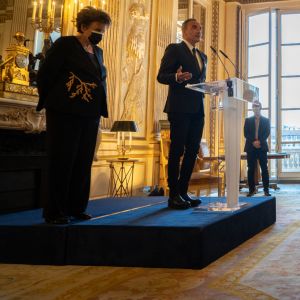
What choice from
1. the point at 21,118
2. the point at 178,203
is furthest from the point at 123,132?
the point at 178,203

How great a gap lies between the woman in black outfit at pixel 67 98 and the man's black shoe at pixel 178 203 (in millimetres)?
827

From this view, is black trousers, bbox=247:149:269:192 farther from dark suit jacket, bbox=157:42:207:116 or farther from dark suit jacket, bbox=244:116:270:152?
dark suit jacket, bbox=157:42:207:116

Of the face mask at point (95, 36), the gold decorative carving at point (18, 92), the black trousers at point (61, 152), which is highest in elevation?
the face mask at point (95, 36)

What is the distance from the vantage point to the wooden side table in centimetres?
535

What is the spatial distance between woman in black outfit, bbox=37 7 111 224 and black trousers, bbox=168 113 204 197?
25.5 inches

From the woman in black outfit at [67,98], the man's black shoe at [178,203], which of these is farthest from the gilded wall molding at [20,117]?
the man's black shoe at [178,203]

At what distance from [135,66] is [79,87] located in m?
4.06

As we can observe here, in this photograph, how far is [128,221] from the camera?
2193mm

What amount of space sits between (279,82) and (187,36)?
6977 mm

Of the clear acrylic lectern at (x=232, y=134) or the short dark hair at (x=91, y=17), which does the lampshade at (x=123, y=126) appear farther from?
the short dark hair at (x=91, y=17)

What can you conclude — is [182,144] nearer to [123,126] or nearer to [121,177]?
[123,126]

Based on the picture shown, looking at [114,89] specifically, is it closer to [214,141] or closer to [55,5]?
[55,5]

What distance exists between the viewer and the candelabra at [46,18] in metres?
3.92

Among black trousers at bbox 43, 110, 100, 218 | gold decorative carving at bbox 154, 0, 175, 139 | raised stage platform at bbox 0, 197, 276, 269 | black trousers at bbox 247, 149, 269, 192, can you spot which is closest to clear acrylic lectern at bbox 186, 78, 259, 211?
raised stage platform at bbox 0, 197, 276, 269
